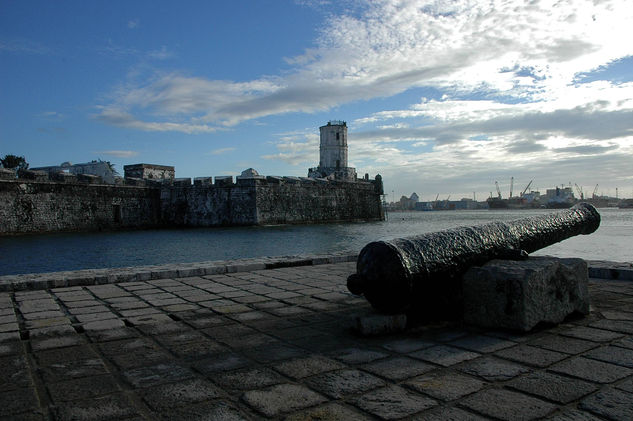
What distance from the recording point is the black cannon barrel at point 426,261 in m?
2.91

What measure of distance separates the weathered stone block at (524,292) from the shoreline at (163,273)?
2.08m

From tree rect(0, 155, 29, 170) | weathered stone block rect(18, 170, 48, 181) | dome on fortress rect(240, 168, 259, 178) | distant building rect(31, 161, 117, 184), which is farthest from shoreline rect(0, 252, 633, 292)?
tree rect(0, 155, 29, 170)

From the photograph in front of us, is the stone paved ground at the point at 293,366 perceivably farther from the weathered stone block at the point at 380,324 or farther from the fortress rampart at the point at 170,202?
the fortress rampart at the point at 170,202

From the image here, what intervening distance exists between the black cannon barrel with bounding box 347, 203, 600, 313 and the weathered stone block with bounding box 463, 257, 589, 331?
5.0 inches

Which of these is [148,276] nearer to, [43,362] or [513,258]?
[43,362]

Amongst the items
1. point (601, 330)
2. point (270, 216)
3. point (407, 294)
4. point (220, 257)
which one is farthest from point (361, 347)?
point (270, 216)

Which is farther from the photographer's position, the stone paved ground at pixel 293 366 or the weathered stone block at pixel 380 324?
the weathered stone block at pixel 380 324

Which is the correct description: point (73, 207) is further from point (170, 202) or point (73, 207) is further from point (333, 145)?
point (333, 145)

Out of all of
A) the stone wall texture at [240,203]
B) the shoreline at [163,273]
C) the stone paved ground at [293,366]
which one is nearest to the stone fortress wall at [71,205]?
the stone wall texture at [240,203]

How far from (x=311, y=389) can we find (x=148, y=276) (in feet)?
12.3

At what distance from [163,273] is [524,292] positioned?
3924mm

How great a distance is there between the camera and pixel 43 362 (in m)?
2.44

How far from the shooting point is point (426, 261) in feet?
9.93

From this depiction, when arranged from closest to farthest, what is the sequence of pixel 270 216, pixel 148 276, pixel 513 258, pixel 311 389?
pixel 311 389 → pixel 513 258 → pixel 148 276 → pixel 270 216
